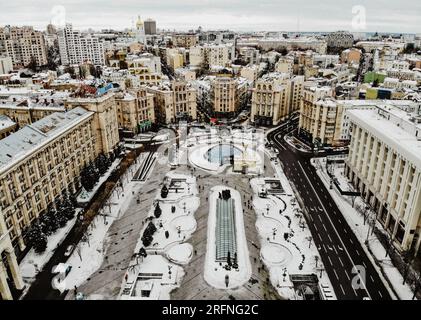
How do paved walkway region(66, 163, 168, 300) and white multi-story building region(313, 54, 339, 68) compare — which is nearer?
paved walkway region(66, 163, 168, 300)

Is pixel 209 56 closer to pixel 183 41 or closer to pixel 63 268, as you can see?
pixel 183 41

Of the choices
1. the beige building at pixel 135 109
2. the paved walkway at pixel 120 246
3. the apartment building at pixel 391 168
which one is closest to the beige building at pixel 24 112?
the beige building at pixel 135 109

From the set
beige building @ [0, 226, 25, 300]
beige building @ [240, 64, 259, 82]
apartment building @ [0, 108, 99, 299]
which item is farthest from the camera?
beige building @ [240, 64, 259, 82]

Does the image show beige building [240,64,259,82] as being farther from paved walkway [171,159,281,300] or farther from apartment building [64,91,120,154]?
paved walkway [171,159,281,300]

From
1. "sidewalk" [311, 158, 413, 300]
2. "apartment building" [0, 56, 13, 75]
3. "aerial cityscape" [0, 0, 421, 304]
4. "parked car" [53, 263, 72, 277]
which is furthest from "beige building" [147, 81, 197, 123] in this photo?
"apartment building" [0, 56, 13, 75]

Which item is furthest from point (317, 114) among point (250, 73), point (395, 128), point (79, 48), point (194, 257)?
point (79, 48)

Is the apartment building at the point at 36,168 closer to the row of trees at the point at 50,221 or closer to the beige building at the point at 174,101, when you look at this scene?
the row of trees at the point at 50,221
